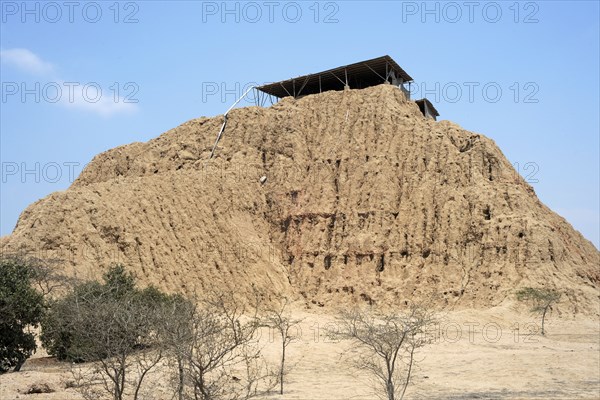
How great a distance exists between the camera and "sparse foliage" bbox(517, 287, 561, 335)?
31.4 m

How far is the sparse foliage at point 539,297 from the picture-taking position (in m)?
31.4

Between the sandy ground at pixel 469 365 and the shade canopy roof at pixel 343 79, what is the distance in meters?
21.0

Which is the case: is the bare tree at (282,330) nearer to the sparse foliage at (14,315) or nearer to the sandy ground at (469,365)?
the sandy ground at (469,365)

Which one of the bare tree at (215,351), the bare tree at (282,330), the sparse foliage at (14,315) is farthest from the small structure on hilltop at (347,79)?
the sparse foliage at (14,315)

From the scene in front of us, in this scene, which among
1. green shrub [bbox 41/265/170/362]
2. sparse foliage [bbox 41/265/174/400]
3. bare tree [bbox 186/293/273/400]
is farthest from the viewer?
green shrub [bbox 41/265/170/362]

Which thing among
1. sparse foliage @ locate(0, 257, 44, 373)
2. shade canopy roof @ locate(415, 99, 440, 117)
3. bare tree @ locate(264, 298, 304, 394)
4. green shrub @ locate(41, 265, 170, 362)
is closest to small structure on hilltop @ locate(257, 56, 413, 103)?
shade canopy roof @ locate(415, 99, 440, 117)

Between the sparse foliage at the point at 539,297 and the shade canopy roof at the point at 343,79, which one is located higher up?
the shade canopy roof at the point at 343,79

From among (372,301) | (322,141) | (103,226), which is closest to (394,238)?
(372,301)

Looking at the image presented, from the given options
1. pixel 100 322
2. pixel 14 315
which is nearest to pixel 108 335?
pixel 100 322

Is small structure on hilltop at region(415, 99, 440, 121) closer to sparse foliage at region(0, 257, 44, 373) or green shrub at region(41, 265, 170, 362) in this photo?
green shrub at region(41, 265, 170, 362)

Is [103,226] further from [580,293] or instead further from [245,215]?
[580,293]

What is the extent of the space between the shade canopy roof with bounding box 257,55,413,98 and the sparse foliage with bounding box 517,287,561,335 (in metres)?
19.8

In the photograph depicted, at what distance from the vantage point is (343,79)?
49.0 meters

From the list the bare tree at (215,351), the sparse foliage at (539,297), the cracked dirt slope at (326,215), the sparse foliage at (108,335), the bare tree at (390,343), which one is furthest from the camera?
the cracked dirt slope at (326,215)
